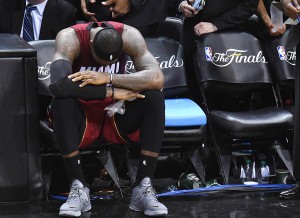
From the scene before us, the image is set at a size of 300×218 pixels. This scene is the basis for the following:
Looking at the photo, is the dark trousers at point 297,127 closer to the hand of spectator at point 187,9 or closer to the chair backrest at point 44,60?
the hand of spectator at point 187,9

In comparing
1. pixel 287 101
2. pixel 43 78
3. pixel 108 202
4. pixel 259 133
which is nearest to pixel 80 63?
pixel 43 78

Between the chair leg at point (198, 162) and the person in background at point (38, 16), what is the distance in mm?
1504

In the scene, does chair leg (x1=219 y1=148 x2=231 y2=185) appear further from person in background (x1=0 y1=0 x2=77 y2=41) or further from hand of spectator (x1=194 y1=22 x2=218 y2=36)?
person in background (x1=0 y1=0 x2=77 y2=41)

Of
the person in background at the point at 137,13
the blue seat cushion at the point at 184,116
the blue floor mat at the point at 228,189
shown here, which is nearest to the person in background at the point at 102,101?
the blue seat cushion at the point at 184,116

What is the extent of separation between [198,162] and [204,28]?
110cm

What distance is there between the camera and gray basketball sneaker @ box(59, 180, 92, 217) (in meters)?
4.52

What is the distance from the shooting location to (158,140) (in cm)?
477

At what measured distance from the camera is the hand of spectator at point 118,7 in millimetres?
5812

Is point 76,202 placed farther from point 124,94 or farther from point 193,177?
point 193,177

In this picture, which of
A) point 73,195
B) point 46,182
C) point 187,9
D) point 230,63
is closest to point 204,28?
point 187,9

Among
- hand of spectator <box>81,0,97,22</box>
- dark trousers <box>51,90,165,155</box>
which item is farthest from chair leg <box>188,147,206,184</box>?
hand of spectator <box>81,0,97,22</box>

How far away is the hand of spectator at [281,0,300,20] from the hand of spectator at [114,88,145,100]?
43.1 inches

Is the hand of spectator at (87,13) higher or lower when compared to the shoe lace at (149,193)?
higher

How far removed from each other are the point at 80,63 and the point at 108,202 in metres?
0.95
